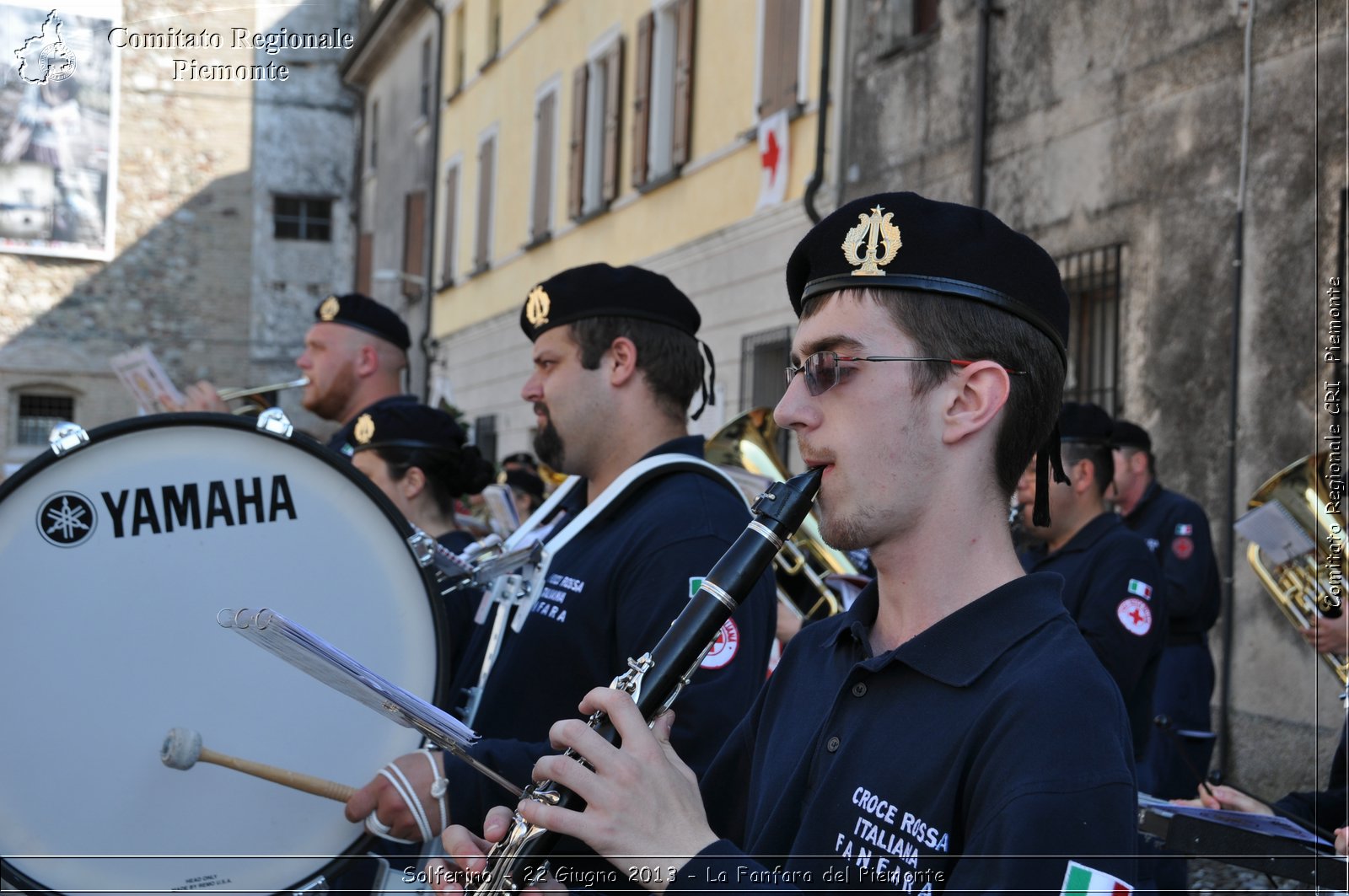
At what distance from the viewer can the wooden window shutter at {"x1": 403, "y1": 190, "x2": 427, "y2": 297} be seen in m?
22.8

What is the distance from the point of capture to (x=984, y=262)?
5.89ft

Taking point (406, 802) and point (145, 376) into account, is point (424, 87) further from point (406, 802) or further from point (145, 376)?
point (406, 802)

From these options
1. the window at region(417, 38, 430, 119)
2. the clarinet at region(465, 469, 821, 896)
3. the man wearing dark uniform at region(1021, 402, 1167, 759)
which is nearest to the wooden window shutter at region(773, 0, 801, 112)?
the man wearing dark uniform at region(1021, 402, 1167, 759)

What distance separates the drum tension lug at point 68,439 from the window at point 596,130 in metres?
12.6

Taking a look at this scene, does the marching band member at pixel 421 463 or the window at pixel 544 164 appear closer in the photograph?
the marching band member at pixel 421 463

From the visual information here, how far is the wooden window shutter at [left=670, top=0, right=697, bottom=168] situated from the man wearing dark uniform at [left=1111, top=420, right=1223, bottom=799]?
7053mm

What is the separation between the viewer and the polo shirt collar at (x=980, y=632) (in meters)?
1.69

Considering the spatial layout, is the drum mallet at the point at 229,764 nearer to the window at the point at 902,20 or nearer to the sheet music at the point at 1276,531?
the sheet music at the point at 1276,531

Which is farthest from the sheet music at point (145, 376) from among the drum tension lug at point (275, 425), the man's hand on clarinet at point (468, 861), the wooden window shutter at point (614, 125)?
the wooden window shutter at point (614, 125)

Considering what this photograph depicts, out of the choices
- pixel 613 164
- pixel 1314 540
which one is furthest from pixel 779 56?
pixel 1314 540

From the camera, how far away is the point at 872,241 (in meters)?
1.85

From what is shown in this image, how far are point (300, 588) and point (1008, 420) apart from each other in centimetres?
150

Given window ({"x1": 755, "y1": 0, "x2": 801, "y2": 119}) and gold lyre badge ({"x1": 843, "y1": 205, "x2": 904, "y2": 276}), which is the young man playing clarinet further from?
window ({"x1": 755, "y1": 0, "x2": 801, "y2": 119})

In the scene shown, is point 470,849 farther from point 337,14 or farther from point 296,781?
point 337,14
